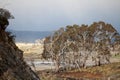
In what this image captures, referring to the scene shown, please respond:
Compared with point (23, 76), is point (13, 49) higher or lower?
higher

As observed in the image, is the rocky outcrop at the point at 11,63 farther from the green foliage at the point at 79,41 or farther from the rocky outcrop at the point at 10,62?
the green foliage at the point at 79,41

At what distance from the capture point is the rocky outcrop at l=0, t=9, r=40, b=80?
7445 millimetres

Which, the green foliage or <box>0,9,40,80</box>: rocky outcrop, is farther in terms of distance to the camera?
the green foliage

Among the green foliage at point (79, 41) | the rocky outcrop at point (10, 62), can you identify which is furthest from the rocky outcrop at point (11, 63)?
the green foliage at point (79, 41)

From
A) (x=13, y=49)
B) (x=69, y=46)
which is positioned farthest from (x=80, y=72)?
(x=13, y=49)

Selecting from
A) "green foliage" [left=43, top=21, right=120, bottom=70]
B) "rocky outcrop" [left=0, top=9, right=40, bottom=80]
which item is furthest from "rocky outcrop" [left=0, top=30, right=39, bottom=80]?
"green foliage" [left=43, top=21, right=120, bottom=70]

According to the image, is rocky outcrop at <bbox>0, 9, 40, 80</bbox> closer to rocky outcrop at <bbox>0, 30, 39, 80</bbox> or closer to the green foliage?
rocky outcrop at <bbox>0, 30, 39, 80</bbox>

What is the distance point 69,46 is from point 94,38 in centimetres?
557

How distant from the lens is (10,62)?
799 centimetres

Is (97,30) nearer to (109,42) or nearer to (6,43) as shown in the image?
(109,42)

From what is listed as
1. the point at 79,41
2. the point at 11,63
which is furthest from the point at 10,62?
the point at 79,41

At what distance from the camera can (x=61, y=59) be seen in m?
75.1

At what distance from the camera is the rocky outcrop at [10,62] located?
7445 mm

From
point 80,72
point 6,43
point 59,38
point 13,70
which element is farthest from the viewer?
point 59,38
